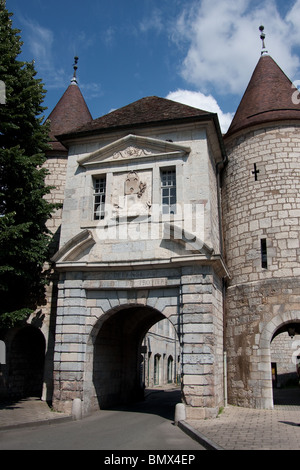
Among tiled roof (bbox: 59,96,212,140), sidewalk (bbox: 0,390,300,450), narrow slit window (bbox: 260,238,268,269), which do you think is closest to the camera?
sidewalk (bbox: 0,390,300,450)

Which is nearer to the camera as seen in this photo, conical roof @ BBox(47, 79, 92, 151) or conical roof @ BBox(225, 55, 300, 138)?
conical roof @ BBox(225, 55, 300, 138)

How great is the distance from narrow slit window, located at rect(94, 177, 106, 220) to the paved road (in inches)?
213

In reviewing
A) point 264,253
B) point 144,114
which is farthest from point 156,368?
point 144,114

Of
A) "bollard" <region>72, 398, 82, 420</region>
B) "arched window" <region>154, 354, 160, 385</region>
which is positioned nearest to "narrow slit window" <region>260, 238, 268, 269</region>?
"bollard" <region>72, 398, 82, 420</region>

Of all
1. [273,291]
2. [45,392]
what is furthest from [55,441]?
[273,291]

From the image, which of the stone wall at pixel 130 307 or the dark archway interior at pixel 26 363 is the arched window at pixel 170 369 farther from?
the stone wall at pixel 130 307

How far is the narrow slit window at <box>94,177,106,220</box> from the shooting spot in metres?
11.6

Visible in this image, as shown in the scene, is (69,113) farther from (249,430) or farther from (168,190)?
(249,430)

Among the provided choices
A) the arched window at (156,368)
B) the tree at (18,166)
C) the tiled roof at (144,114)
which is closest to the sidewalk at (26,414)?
the tree at (18,166)

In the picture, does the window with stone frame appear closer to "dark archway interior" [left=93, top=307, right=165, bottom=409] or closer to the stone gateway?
the stone gateway

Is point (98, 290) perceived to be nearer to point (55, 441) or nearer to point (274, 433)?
point (55, 441)

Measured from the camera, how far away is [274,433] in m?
7.09

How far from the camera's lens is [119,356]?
12.7 metres
